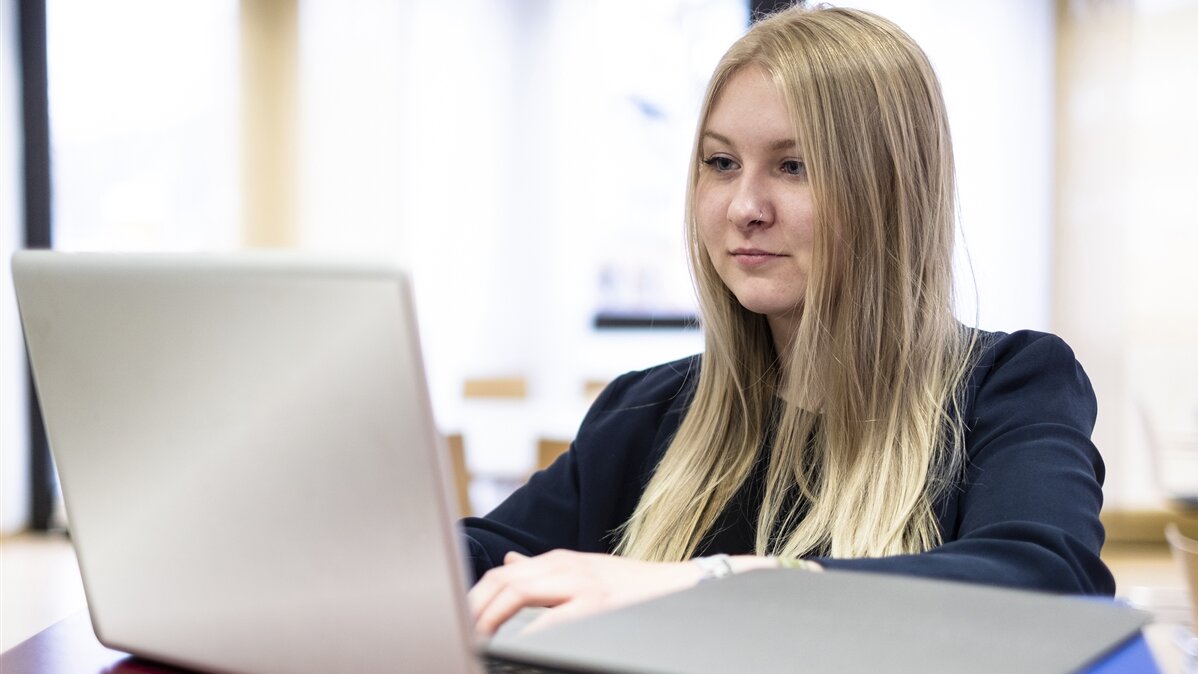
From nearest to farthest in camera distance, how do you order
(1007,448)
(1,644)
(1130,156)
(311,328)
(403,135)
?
(311,328) < (1007,448) < (1,644) < (1130,156) < (403,135)

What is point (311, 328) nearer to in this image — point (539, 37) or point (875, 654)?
point (875, 654)

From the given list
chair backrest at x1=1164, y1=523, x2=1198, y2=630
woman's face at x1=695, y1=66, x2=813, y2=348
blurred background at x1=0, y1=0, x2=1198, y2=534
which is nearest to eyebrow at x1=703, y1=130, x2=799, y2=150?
woman's face at x1=695, y1=66, x2=813, y2=348

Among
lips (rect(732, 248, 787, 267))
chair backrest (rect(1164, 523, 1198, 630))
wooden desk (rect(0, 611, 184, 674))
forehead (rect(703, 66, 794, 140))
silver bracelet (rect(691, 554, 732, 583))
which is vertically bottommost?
chair backrest (rect(1164, 523, 1198, 630))

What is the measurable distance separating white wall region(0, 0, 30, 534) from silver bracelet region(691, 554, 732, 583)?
484 centimetres

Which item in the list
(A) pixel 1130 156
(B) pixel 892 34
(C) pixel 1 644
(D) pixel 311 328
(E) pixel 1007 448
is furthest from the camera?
(A) pixel 1130 156

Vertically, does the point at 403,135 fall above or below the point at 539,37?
below

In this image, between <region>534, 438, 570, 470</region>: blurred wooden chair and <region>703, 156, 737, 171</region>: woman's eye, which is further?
<region>534, 438, 570, 470</region>: blurred wooden chair

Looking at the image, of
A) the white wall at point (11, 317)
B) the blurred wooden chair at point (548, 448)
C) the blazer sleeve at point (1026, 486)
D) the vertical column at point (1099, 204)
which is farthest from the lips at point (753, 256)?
the white wall at point (11, 317)

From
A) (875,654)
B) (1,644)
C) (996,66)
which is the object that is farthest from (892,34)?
(996,66)

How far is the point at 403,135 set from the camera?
18.7 feet

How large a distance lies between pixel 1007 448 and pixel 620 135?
4.92 meters

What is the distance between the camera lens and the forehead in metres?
1.37

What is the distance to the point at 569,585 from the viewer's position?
0.81m

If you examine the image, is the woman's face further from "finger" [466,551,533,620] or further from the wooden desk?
the wooden desk
